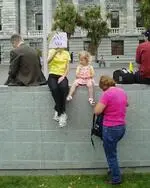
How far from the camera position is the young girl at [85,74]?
7871 mm

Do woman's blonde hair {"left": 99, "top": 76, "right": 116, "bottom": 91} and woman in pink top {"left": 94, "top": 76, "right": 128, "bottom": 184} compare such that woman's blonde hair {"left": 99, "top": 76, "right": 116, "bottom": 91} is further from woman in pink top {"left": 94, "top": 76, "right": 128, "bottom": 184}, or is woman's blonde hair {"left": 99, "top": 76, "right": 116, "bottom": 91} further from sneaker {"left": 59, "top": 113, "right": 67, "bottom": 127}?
sneaker {"left": 59, "top": 113, "right": 67, "bottom": 127}

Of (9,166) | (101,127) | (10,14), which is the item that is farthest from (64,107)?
(10,14)

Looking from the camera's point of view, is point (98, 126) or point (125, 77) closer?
point (98, 126)

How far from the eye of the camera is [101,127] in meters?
7.58

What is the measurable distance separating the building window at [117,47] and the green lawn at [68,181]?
67844mm

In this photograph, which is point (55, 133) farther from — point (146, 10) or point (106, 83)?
point (146, 10)

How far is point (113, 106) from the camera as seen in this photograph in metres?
7.24

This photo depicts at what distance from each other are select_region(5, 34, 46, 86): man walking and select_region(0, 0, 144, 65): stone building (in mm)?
64251

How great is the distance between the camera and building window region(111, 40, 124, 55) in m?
75.2

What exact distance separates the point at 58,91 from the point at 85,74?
1.69ft

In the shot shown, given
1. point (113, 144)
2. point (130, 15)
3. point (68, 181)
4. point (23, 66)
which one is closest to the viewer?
point (113, 144)

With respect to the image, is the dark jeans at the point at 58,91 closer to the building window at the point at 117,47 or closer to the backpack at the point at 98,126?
the backpack at the point at 98,126

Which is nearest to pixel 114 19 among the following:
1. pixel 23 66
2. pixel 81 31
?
pixel 81 31

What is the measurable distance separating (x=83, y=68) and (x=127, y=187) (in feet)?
6.51
